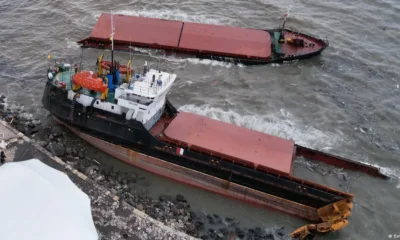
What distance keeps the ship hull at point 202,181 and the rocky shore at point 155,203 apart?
3.26ft

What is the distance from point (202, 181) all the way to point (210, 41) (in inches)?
645

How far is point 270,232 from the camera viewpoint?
19.4 m

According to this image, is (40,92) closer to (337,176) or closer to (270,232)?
(270,232)

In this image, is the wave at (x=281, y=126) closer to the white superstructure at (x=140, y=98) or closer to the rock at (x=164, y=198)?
the white superstructure at (x=140, y=98)

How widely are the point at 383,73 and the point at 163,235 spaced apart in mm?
26777

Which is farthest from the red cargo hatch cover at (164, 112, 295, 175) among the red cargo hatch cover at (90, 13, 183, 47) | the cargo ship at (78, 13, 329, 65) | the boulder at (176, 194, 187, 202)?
the red cargo hatch cover at (90, 13, 183, 47)

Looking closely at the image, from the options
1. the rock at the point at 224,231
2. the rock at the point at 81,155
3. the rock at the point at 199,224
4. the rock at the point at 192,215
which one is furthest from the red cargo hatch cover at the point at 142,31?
the rock at the point at 224,231

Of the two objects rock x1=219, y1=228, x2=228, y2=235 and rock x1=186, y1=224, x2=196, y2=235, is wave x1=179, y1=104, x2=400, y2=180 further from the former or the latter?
rock x1=186, y1=224, x2=196, y2=235

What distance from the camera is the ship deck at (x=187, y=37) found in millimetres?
33188

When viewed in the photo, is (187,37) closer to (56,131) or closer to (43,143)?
(56,131)

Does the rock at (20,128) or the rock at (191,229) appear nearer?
the rock at (191,229)

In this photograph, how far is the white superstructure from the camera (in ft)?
66.4

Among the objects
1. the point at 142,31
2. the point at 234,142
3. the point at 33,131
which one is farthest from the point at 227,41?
the point at 33,131

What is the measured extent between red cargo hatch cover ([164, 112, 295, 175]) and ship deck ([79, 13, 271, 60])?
12193 millimetres
